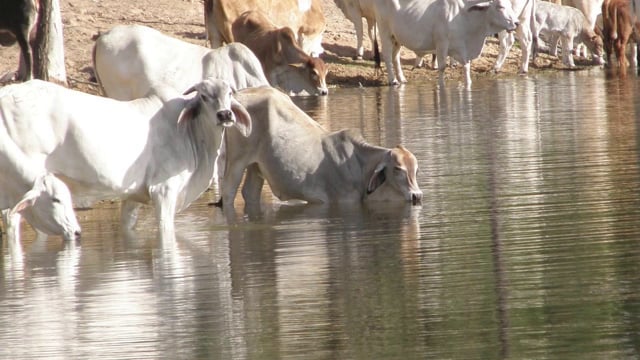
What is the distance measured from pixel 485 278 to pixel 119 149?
4.13m

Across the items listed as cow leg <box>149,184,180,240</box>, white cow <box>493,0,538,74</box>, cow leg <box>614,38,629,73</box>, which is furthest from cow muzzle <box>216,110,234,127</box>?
cow leg <box>614,38,629,73</box>

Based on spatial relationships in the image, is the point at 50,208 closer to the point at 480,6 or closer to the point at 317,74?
the point at 317,74

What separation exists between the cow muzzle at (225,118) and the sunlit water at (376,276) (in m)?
0.83

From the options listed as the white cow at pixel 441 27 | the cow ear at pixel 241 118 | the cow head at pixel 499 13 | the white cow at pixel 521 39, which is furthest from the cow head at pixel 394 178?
the white cow at pixel 521 39

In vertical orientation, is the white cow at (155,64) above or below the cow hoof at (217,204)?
above

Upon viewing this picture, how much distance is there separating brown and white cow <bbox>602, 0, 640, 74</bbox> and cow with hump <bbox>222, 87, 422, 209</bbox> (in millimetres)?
20161

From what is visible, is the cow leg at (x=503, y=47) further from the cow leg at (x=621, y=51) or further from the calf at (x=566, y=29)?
the cow leg at (x=621, y=51)

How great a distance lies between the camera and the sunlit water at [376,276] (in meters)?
8.32

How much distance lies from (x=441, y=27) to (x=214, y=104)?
57.9 feet

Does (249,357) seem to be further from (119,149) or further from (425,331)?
(119,149)

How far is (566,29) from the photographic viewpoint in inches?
1412

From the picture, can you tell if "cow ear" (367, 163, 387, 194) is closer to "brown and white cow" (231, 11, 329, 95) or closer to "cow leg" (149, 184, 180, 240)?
"cow leg" (149, 184, 180, 240)

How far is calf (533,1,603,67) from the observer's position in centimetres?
3575

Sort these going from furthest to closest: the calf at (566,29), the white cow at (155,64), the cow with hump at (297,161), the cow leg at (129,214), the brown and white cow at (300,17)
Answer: the calf at (566,29) → the brown and white cow at (300,17) → the white cow at (155,64) → the cow with hump at (297,161) → the cow leg at (129,214)
